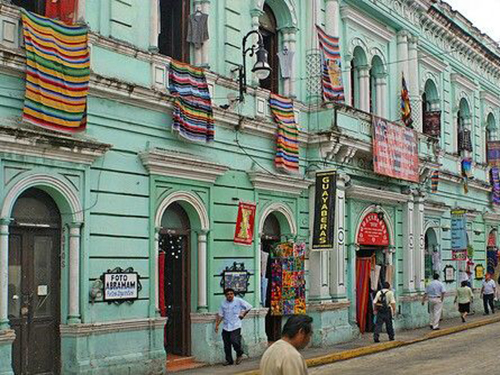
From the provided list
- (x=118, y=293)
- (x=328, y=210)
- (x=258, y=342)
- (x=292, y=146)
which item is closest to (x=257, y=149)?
(x=292, y=146)

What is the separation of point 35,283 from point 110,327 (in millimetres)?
1507

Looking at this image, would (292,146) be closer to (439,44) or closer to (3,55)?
(3,55)

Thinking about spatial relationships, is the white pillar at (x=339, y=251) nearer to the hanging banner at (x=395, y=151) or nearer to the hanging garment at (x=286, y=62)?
the hanging banner at (x=395, y=151)

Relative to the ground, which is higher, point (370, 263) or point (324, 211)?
point (324, 211)

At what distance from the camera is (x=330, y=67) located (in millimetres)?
19391

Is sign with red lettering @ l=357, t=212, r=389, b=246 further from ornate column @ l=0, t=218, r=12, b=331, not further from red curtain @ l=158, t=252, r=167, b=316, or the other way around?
ornate column @ l=0, t=218, r=12, b=331

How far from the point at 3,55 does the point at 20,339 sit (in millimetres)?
4306

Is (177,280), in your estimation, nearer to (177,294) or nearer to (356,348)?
(177,294)

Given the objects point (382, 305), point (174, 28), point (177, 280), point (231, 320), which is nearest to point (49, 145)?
point (177, 280)

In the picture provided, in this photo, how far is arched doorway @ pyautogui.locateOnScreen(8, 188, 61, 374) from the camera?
1237cm

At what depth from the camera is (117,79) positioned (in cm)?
1368

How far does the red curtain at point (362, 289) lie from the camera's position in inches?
835

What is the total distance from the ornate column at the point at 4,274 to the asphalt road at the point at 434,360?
619 cm

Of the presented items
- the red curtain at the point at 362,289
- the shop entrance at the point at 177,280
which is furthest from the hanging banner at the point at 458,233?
the shop entrance at the point at 177,280
